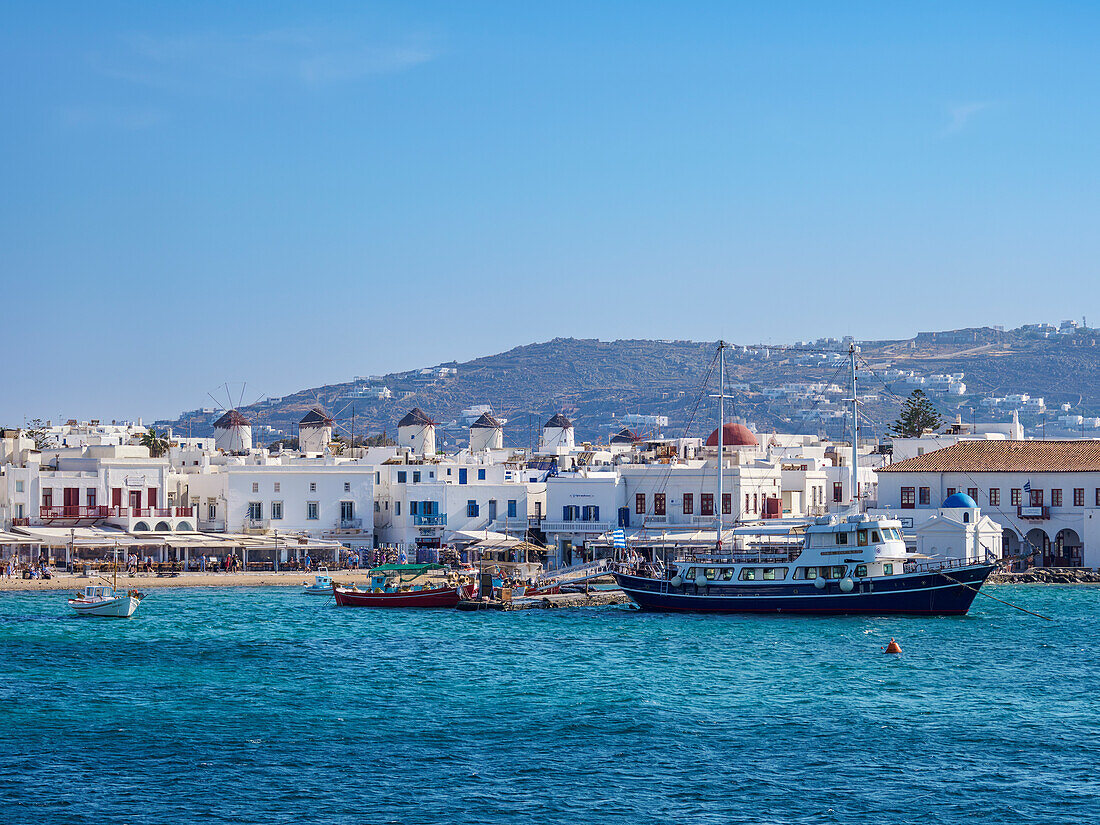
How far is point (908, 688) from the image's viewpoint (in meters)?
36.2

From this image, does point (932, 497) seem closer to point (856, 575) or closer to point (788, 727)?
point (856, 575)

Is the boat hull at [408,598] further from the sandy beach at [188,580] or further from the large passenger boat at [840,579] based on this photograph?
the sandy beach at [188,580]

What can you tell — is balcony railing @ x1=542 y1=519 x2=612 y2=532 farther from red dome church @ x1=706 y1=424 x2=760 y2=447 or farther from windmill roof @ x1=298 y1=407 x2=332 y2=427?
windmill roof @ x1=298 y1=407 x2=332 y2=427

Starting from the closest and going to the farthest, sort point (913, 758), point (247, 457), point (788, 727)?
point (913, 758) → point (788, 727) → point (247, 457)

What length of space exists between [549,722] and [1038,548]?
1832 inches

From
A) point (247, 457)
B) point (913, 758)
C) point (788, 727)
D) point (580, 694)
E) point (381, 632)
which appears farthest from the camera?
point (247, 457)

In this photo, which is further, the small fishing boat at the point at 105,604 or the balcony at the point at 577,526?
the balcony at the point at 577,526

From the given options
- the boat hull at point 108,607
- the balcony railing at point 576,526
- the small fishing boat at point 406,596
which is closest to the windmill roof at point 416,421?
the balcony railing at point 576,526

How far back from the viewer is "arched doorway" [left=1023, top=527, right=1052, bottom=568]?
234 ft

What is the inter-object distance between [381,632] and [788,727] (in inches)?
829

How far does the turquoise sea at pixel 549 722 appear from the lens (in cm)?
2414

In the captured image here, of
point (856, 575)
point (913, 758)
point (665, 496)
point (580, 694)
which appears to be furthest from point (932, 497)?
point (913, 758)

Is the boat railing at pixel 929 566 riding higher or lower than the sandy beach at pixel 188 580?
higher

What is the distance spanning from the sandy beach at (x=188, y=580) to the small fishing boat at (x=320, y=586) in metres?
0.83
